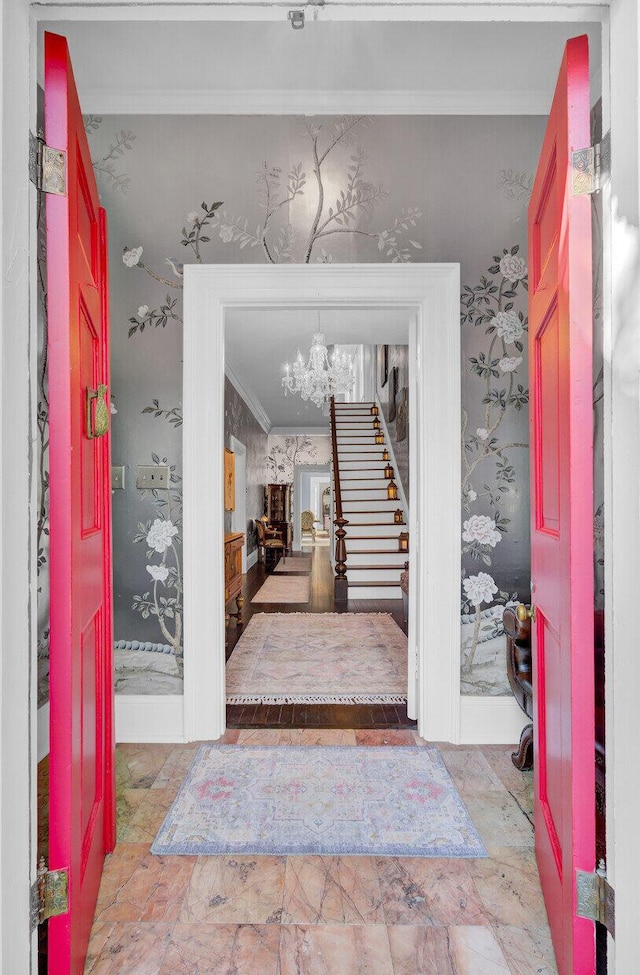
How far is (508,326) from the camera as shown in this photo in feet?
7.59

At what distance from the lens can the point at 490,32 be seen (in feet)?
6.59

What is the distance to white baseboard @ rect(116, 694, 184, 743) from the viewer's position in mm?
2318

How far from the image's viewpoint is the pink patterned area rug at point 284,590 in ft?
18.3

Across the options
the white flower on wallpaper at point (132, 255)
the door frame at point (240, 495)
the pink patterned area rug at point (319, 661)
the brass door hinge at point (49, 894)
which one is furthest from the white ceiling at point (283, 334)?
the brass door hinge at point (49, 894)

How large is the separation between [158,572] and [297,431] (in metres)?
9.30

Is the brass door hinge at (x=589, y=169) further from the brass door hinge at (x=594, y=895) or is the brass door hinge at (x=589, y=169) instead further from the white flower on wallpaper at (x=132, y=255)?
the white flower on wallpaper at (x=132, y=255)

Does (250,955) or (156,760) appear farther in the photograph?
(156,760)

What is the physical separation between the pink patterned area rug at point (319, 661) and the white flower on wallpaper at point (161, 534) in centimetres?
97

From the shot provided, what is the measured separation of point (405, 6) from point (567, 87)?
36cm

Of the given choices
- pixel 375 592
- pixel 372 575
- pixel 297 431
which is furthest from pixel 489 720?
pixel 297 431

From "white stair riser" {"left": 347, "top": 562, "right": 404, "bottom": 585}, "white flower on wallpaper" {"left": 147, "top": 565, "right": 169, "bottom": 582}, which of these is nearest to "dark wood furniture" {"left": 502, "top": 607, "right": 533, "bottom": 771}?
"white flower on wallpaper" {"left": 147, "top": 565, "right": 169, "bottom": 582}

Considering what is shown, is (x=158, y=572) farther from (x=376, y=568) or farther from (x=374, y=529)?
(x=374, y=529)

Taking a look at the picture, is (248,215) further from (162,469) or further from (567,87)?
(567,87)
